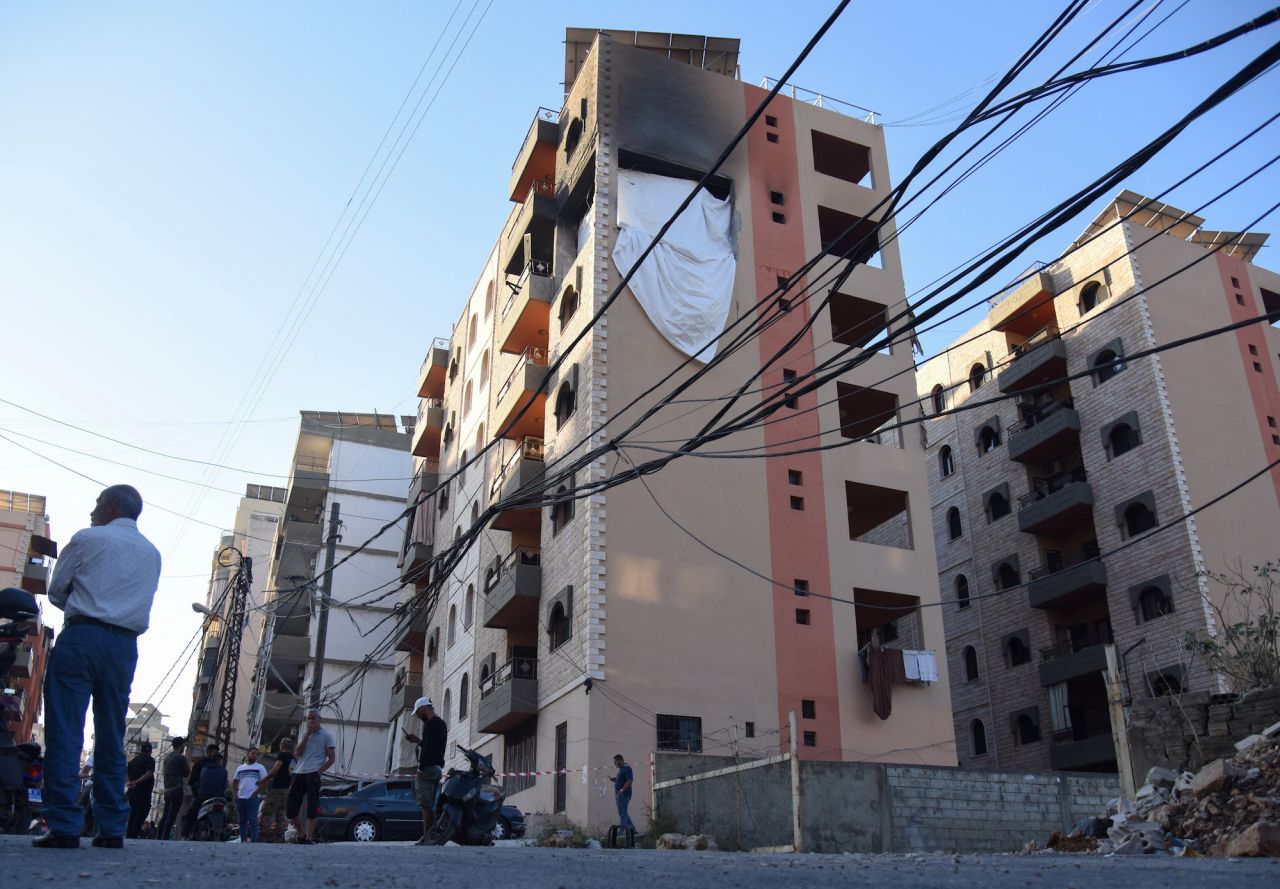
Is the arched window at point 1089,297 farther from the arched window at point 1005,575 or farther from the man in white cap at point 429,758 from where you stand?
the man in white cap at point 429,758

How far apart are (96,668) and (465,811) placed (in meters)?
7.18

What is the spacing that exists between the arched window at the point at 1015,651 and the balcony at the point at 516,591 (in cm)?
1745

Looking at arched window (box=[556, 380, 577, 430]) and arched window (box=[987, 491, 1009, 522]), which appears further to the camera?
arched window (box=[987, 491, 1009, 522])

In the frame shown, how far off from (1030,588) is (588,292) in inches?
734

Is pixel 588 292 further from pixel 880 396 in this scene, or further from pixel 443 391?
pixel 443 391

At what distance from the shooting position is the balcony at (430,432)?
49094 millimetres

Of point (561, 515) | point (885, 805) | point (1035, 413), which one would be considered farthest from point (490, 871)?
point (1035, 413)

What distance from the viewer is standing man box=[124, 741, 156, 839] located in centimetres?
1625

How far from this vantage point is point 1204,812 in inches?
483

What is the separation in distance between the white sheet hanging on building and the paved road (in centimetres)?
2337

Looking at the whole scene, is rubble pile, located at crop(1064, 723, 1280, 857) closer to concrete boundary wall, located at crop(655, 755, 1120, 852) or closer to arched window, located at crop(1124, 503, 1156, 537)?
concrete boundary wall, located at crop(655, 755, 1120, 852)

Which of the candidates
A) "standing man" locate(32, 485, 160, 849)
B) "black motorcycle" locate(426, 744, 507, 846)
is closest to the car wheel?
"black motorcycle" locate(426, 744, 507, 846)

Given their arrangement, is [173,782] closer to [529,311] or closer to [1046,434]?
[529,311]

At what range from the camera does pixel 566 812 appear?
86.4 feet
